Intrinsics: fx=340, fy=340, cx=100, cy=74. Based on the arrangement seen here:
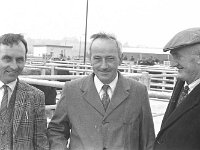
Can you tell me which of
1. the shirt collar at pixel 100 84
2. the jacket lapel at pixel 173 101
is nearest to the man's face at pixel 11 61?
the shirt collar at pixel 100 84

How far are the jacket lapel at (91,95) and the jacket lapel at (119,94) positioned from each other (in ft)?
0.20

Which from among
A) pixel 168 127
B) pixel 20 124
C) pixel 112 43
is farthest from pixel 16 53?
pixel 168 127

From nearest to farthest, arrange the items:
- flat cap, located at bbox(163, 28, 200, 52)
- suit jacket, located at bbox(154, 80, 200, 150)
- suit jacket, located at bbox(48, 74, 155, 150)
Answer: suit jacket, located at bbox(154, 80, 200, 150), flat cap, located at bbox(163, 28, 200, 52), suit jacket, located at bbox(48, 74, 155, 150)

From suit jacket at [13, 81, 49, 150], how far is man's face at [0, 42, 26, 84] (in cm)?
10

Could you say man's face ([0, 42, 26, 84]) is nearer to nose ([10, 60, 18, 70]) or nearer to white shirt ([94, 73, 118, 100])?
nose ([10, 60, 18, 70])

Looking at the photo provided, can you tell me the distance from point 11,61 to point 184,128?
1.08m

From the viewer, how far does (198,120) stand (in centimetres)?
192

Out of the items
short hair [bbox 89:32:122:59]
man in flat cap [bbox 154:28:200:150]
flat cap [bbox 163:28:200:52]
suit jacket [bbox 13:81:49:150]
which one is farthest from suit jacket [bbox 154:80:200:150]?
suit jacket [bbox 13:81:49:150]

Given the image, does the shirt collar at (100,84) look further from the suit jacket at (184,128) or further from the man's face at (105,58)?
the suit jacket at (184,128)

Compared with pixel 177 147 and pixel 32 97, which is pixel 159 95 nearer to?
pixel 177 147

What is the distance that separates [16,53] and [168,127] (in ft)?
3.36

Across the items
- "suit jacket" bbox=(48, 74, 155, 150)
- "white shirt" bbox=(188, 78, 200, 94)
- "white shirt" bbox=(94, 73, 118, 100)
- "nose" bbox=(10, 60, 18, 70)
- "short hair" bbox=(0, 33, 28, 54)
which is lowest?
"suit jacket" bbox=(48, 74, 155, 150)

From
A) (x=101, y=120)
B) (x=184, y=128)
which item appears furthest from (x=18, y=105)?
(x=184, y=128)

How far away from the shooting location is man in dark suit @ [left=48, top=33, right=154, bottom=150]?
218 cm
